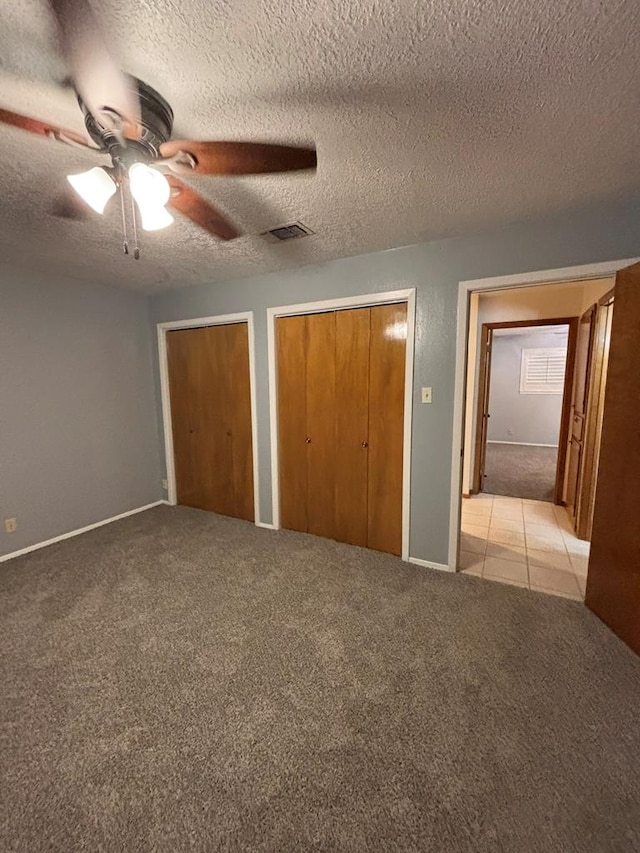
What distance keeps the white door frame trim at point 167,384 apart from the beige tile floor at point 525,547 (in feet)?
6.25

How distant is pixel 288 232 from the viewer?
6.95ft

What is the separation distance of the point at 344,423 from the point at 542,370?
18.8 ft

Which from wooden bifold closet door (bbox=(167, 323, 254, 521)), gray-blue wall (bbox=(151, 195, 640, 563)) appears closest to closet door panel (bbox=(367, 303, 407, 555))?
gray-blue wall (bbox=(151, 195, 640, 563))

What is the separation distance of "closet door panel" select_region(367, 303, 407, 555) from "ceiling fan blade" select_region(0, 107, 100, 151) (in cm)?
190

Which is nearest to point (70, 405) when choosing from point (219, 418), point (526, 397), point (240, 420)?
point (219, 418)

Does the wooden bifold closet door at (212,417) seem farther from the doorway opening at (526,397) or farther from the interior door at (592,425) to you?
the doorway opening at (526,397)

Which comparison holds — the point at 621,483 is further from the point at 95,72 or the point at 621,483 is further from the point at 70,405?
the point at 70,405

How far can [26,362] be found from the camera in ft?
9.02

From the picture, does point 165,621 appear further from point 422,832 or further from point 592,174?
point 592,174

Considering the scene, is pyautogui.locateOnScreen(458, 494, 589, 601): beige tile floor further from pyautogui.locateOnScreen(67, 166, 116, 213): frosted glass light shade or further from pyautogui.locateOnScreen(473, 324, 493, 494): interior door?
pyautogui.locateOnScreen(67, 166, 116, 213): frosted glass light shade

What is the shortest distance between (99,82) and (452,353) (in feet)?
6.83

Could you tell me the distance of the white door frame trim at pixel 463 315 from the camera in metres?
1.93

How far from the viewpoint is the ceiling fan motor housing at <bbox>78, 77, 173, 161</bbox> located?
1.07 m

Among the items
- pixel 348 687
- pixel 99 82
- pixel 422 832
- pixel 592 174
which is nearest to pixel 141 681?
pixel 348 687
